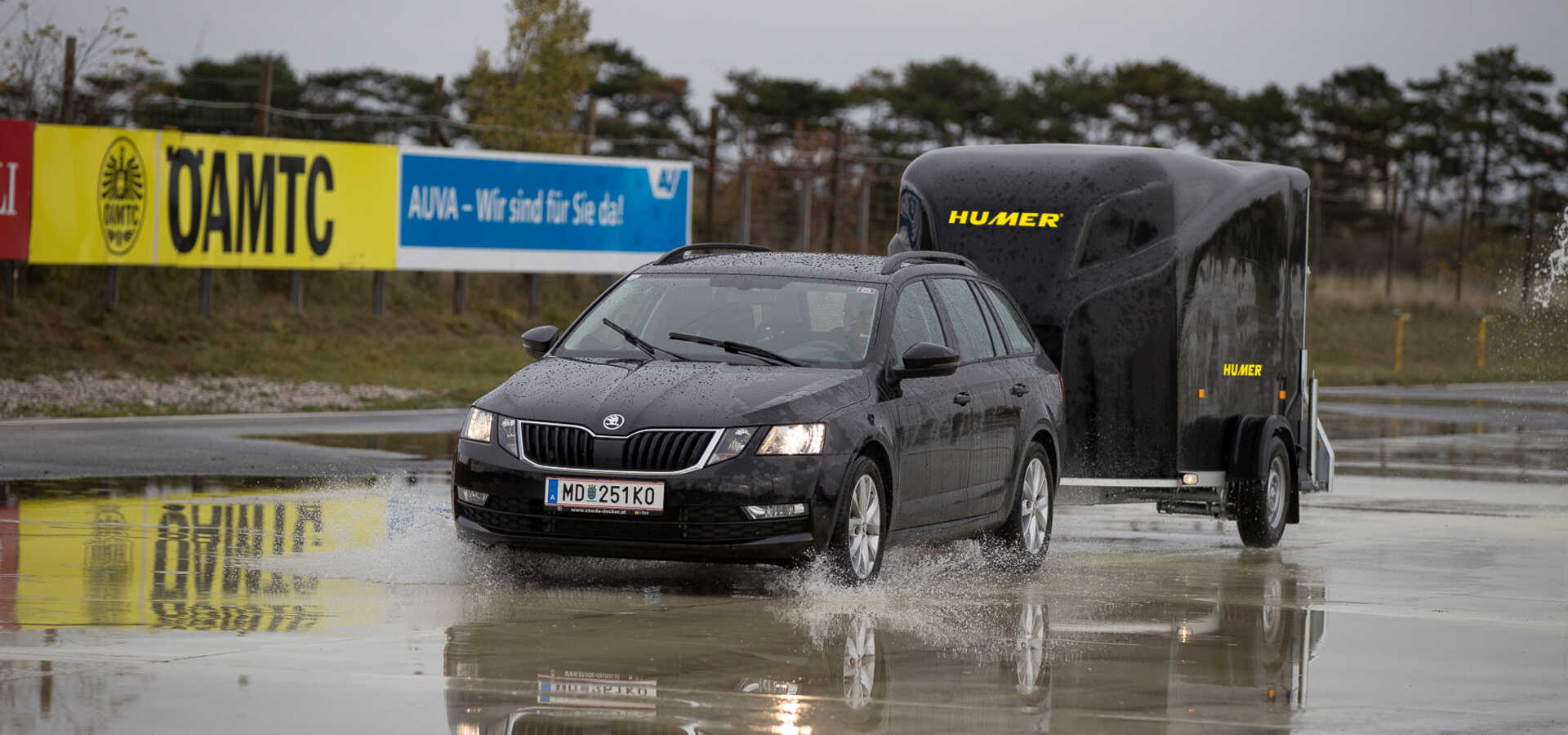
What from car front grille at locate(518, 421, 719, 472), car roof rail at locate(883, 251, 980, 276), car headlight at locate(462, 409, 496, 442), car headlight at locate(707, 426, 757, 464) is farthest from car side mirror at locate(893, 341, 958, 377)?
car headlight at locate(462, 409, 496, 442)

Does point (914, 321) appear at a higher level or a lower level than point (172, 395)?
higher

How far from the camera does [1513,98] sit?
79.4 metres

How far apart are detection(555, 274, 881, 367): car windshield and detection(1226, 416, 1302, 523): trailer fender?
3450 mm

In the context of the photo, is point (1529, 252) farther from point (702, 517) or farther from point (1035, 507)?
point (702, 517)

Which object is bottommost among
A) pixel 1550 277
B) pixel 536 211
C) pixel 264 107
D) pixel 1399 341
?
pixel 1399 341

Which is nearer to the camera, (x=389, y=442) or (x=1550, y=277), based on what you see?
(x=389, y=442)

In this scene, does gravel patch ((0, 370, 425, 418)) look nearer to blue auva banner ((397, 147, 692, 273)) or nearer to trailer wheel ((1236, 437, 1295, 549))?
blue auva banner ((397, 147, 692, 273))

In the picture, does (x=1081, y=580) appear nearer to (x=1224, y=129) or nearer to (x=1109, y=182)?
(x=1109, y=182)

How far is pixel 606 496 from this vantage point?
9.73 m

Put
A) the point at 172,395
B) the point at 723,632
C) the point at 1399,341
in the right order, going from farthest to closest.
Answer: the point at 1399,341 < the point at 172,395 < the point at 723,632

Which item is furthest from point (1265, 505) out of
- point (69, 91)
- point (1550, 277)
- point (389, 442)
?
point (1550, 277)

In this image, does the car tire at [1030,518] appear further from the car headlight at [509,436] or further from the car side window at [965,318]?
the car headlight at [509,436]

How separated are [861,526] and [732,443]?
0.86 m

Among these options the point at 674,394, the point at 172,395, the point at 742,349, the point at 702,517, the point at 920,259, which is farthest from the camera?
the point at 172,395
